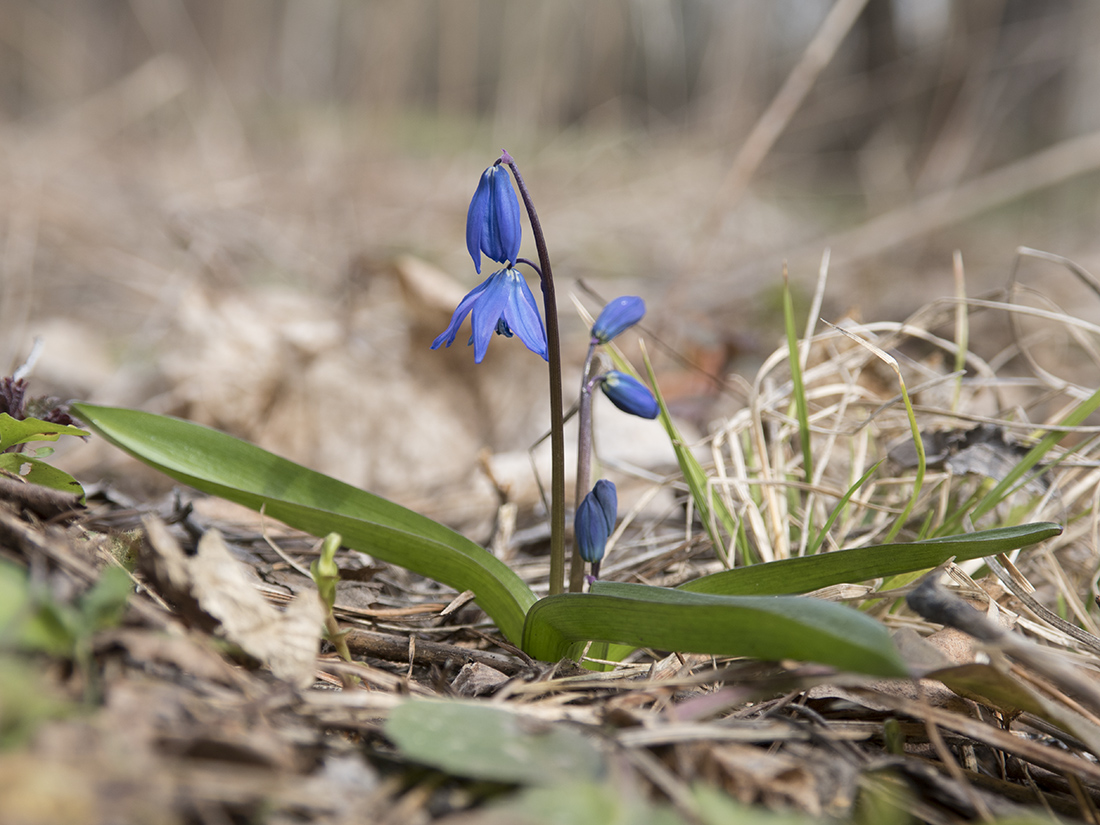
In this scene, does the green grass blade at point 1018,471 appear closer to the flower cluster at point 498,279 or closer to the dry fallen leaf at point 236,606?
the flower cluster at point 498,279

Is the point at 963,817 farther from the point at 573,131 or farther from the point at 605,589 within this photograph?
the point at 573,131

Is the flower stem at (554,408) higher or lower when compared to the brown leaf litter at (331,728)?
higher

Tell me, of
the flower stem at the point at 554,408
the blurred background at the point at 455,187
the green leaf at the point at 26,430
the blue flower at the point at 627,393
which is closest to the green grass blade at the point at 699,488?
the blue flower at the point at 627,393

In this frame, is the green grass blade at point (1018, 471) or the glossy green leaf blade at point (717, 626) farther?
the green grass blade at point (1018, 471)

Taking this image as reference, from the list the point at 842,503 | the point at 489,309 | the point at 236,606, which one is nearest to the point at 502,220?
the point at 489,309

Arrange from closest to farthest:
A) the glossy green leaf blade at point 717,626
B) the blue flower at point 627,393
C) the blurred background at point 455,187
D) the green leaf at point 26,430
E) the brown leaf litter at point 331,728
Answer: the brown leaf litter at point 331,728, the glossy green leaf blade at point 717,626, the green leaf at point 26,430, the blue flower at point 627,393, the blurred background at point 455,187

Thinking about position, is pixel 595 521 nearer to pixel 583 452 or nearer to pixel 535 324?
pixel 583 452

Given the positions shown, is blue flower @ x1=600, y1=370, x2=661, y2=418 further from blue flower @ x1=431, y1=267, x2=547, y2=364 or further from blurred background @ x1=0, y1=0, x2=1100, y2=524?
blurred background @ x1=0, y1=0, x2=1100, y2=524
